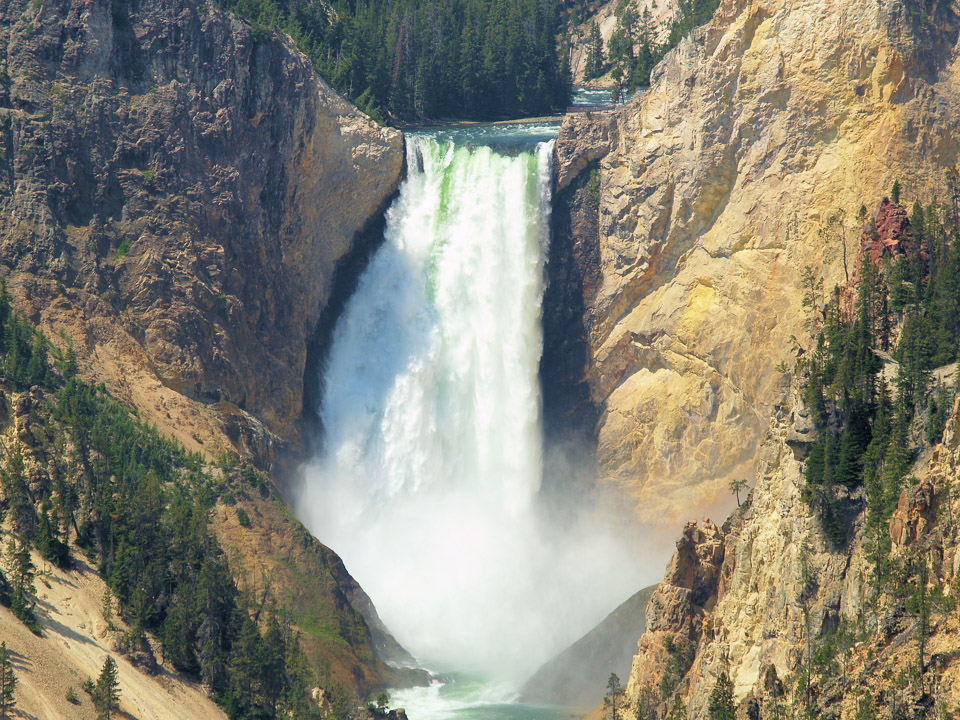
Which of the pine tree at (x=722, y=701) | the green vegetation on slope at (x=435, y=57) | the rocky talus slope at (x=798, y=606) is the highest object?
the green vegetation on slope at (x=435, y=57)

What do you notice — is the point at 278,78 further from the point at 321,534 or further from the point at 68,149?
the point at 321,534

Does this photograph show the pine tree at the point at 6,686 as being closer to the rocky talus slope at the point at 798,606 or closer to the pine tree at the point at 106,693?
the pine tree at the point at 106,693

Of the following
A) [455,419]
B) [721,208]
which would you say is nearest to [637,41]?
[721,208]

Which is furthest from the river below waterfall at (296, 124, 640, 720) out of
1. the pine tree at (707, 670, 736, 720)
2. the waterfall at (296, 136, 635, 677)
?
the pine tree at (707, 670, 736, 720)

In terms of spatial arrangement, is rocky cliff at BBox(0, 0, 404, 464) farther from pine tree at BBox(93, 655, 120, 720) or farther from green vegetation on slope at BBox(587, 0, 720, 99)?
green vegetation on slope at BBox(587, 0, 720, 99)

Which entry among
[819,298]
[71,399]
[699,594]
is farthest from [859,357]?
[71,399]

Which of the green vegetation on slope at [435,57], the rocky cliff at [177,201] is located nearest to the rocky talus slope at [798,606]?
the rocky cliff at [177,201]
